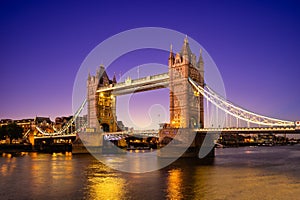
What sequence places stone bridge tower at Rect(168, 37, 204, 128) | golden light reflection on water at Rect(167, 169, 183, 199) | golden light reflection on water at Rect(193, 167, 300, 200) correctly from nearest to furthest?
1. golden light reflection on water at Rect(193, 167, 300, 200)
2. golden light reflection on water at Rect(167, 169, 183, 199)
3. stone bridge tower at Rect(168, 37, 204, 128)

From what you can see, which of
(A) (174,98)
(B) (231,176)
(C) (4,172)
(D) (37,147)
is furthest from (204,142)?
(D) (37,147)

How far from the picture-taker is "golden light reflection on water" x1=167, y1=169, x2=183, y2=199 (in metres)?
15.2

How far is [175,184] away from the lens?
59.4ft

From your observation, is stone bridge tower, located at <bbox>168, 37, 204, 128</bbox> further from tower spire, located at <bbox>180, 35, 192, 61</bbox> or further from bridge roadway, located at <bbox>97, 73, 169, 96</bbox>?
bridge roadway, located at <bbox>97, 73, 169, 96</bbox>

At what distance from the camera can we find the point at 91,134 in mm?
46438

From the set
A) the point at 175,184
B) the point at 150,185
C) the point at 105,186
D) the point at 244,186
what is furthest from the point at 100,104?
the point at 244,186

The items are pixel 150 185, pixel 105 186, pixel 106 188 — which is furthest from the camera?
pixel 150 185

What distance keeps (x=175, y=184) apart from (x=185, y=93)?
20.0m

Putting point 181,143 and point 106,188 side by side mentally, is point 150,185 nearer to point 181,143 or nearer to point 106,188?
point 106,188

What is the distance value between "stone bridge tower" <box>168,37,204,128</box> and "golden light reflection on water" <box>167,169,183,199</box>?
44.8 ft

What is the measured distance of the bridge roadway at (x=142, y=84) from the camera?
40.7 m

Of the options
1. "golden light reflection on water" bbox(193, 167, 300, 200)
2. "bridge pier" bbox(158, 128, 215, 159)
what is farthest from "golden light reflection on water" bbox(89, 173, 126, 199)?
"bridge pier" bbox(158, 128, 215, 159)

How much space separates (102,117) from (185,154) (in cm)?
2250

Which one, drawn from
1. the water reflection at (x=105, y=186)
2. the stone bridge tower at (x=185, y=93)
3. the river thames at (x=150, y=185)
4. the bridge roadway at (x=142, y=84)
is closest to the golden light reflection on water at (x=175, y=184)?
the river thames at (x=150, y=185)
